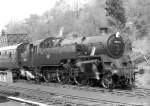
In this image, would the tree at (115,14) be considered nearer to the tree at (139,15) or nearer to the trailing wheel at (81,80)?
the tree at (139,15)

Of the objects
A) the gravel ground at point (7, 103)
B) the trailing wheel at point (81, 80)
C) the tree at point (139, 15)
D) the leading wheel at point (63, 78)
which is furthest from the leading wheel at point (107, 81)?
the tree at point (139, 15)

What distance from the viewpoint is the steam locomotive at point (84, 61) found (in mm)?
14992

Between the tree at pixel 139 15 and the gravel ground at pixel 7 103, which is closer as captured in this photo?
the gravel ground at pixel 7 103

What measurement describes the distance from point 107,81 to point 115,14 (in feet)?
82.5

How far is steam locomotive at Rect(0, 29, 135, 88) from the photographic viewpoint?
14992 millimetres

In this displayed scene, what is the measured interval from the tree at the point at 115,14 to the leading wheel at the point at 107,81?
2440 centimetres

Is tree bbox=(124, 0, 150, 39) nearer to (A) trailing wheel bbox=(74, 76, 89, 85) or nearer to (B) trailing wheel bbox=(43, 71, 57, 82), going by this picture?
(B) trailing wheel bbox=(43, 71, 57, 82)

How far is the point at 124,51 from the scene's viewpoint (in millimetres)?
16391

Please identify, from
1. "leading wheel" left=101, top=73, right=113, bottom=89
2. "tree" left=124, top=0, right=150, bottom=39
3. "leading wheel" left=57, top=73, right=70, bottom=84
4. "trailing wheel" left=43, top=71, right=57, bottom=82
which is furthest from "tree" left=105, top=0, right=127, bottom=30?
"leading wheel" left=101, top=73, right=113, bottom=89

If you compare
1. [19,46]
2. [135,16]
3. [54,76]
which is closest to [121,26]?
[135,16]

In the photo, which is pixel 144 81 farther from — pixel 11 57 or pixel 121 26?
pixel 121 26

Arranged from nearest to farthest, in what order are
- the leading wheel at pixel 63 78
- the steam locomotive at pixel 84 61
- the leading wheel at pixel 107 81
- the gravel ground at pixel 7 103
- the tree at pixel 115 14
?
the gravel ground at pixel 7 103
the leading wheel at pixel 107 81
the steam locomotive at pixel 84 61
the leading wheel at pixel 63 78
the tree at pixel 115 14

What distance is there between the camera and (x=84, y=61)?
51.9 feet

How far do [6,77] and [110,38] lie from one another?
11.4m
